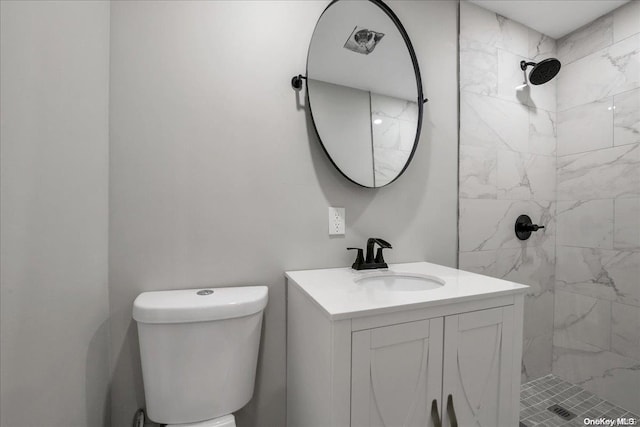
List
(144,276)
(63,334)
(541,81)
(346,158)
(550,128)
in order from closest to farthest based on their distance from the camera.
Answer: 1. (63,334)
2. (144,276)
3. (346,158)
4. (541,81)
5. (550,128)

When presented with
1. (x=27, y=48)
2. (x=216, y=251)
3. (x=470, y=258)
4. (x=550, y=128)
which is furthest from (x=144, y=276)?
(x=550, y=128)

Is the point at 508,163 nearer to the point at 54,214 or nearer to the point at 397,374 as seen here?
the point at 397,374

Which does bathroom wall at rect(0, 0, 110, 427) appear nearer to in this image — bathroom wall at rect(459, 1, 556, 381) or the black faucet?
the black faucet

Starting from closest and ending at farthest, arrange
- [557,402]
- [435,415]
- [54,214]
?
[54,214], [435,415], [557,402]

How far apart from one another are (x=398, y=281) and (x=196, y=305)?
2.63 ft

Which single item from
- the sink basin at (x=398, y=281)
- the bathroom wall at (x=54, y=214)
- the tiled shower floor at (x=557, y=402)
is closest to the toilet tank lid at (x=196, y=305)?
the bathroom wall at (x=54, y=214)

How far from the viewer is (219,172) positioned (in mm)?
1050

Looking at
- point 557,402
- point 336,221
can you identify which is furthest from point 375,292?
point 557,402

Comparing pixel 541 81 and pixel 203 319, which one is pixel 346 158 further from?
pixel 541 81

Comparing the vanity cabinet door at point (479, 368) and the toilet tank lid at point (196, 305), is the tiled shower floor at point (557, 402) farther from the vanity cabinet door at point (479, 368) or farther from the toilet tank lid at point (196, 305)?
the toilet tank lid at point (196, 305)

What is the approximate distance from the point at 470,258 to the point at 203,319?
135 cm

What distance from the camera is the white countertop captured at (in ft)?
2.40

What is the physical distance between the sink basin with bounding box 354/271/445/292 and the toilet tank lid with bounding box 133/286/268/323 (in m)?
0.44

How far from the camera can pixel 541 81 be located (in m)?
1.58
